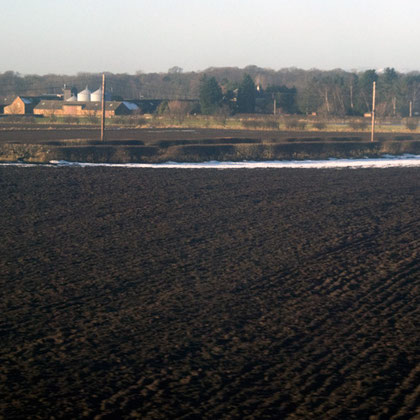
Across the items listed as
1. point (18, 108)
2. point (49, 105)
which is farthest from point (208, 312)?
point (18, 108)

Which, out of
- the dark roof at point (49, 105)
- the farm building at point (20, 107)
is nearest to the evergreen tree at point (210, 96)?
the dark roof at point (49, 105)

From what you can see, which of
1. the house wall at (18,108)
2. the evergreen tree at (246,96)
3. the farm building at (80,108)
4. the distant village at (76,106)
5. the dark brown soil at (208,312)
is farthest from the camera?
the house wall at (18,108)

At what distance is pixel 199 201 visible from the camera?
16453 millimetres

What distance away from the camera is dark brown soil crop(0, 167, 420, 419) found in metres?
5.02

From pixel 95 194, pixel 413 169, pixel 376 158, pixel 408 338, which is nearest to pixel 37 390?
pixel 408 338

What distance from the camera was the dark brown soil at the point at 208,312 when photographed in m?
5.02

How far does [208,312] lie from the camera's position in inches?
286

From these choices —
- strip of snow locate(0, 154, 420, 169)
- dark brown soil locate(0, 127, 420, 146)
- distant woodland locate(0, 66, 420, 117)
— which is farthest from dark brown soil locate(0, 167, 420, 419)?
distant woodland locate(0, 66, 420, 117)

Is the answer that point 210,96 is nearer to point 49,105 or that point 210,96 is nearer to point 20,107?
point 49,105

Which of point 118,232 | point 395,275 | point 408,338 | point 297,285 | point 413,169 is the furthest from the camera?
point 413,169

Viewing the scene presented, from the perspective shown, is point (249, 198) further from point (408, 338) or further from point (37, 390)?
point (37, 390)

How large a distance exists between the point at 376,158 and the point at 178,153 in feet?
37.7

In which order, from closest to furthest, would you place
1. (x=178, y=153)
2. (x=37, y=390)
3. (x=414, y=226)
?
(x=37, y=390) < (x=414, y=226) < (x=178, y=153)

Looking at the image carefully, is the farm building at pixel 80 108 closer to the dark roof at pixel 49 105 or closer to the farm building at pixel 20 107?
the dark roof at pixel 49 105
